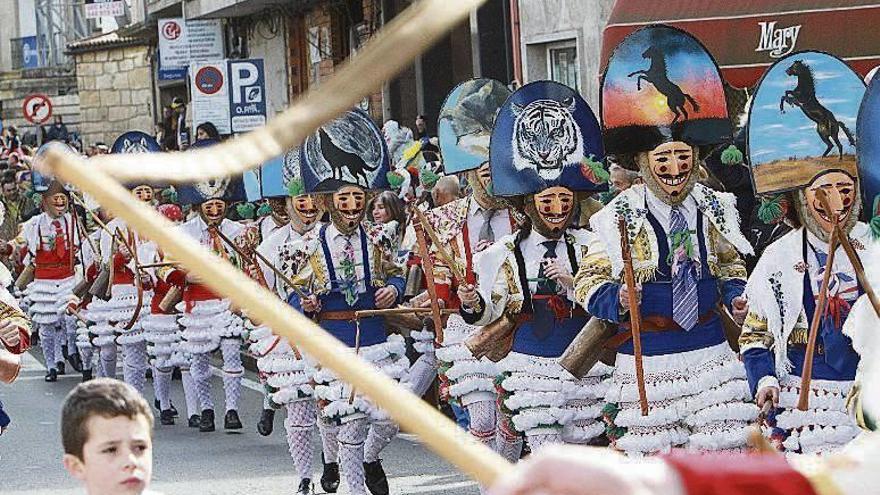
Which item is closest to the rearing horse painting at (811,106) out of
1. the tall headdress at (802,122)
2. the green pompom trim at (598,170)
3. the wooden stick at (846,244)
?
the tall headdress at (802,122)

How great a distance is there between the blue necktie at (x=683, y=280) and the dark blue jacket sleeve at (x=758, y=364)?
0.55m

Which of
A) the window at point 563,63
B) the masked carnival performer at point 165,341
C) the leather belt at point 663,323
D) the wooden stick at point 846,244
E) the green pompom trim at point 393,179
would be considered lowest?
the masked carnival performer at point 165,341

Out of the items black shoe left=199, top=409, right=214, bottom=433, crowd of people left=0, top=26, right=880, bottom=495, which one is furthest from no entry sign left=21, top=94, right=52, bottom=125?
crowd of people left=0, top=26, right=880, bottom=495

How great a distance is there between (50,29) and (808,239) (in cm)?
5706

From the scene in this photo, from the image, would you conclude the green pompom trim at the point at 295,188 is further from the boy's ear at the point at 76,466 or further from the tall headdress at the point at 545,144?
the boy's ear at the point at 76,466

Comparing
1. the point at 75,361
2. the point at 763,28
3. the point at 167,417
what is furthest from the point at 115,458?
the point at 75,361

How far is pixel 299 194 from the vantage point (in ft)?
38.7

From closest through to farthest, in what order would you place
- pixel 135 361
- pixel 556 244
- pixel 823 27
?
pixel 556 244
pixel 823 27
pixel 135 361

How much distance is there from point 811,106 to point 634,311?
1.12m

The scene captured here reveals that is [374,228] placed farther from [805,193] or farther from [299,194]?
[805,193]

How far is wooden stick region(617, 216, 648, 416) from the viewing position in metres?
→ 8.12

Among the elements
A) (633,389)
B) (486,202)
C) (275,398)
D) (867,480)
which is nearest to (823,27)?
(486,202)

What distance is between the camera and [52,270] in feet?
64.4

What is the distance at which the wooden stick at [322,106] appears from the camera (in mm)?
2209
